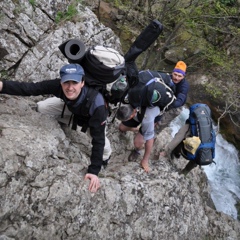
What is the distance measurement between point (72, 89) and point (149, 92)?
160cm

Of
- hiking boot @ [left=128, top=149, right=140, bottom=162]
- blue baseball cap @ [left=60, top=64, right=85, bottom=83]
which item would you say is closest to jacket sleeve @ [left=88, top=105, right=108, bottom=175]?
blue baseball cap @ [left=60, top=64, right=85, bottom=83]

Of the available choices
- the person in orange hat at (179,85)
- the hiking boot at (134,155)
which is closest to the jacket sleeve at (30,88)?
the hiking boot at (134,155)

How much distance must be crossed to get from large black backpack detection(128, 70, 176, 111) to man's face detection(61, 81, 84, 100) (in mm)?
1286

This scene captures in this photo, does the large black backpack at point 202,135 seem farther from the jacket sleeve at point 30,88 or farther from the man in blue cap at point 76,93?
the jacket sleeve at point 30,88

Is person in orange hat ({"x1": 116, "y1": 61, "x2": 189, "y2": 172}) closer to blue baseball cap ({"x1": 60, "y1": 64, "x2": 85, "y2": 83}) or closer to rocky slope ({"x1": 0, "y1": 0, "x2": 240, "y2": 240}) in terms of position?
rocky slope ({"x1": 0, "y1": 0, "x2": 240, "y2": 240})

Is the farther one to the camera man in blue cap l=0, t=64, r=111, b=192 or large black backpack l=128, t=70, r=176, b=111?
large black backpack l=128, t=70, r=176, b=111

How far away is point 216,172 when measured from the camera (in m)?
12.5

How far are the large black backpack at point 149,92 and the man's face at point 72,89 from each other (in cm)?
129

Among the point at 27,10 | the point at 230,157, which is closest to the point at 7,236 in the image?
the point at 27,10

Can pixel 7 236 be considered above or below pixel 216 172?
above

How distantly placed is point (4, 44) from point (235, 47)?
12.7 m

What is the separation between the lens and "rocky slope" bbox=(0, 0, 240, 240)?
4.14 m

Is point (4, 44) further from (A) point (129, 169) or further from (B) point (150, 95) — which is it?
(A) point (129, 169)

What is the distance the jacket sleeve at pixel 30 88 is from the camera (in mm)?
4008
